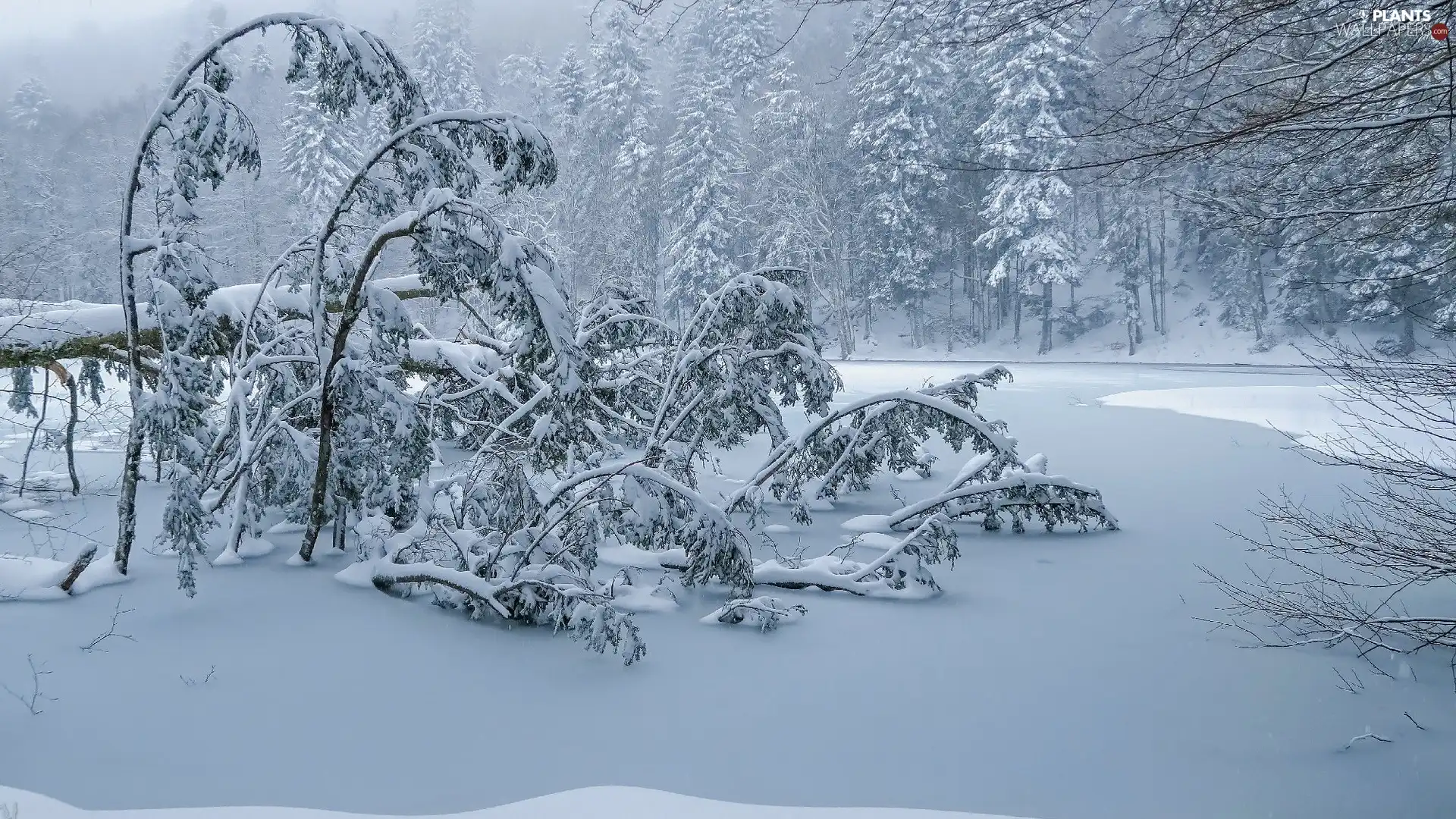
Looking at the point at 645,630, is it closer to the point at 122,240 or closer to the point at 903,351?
the point at 122,240

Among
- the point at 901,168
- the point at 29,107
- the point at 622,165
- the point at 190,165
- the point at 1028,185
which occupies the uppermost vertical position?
the point at 29,107

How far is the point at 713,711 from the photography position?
4125 millimetres

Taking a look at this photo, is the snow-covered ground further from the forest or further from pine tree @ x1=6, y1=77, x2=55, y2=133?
pine tree @ x1=6, y1=77, x2=55, y2=133

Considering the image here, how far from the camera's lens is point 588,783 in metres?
3.35

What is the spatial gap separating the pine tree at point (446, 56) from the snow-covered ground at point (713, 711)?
36725 mm

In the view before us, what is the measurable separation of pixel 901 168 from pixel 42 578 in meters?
34.4

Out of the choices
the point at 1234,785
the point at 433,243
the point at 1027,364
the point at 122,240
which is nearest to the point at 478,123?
the point at 433,243

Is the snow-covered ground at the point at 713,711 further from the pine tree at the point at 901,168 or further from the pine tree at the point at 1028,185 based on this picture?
the pine tree at the point at 901,168

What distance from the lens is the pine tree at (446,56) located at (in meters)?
38.6

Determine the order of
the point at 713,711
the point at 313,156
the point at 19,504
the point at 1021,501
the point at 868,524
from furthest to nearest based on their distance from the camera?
1. the point at 313,156
2. the point at 19,504
3. the point at 868,524
4. the point at 1021,501
5. the point at 713,711

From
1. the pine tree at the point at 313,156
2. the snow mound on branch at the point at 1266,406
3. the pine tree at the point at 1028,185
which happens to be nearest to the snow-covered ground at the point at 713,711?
the snow mound on branch at the point at 1266,406

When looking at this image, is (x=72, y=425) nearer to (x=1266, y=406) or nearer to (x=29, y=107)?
(x=1266, y=406)

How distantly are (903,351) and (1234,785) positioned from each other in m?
35.5

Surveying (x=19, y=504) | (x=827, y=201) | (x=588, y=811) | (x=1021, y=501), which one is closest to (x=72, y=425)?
(x=19, y=504)
